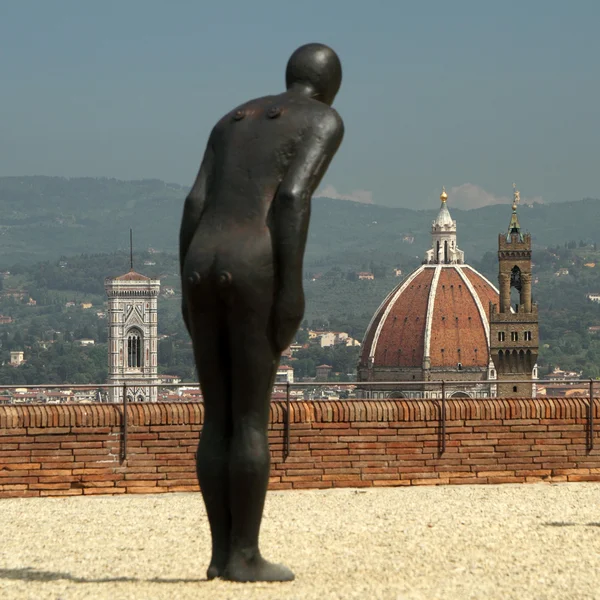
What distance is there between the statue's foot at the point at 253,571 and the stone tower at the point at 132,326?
15761 centimetres

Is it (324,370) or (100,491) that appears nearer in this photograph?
(100,491)

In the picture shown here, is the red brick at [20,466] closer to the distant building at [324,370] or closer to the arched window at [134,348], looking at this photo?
the arched window at [134,348]

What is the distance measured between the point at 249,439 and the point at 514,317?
329ft

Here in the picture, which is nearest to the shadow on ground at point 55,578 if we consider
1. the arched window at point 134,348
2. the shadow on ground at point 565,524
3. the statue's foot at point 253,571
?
the statue's foot at point 253,571

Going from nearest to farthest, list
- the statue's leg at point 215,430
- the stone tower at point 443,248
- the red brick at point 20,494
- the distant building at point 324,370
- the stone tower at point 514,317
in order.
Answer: the statue's leg at point 215,430 < the red brick at point 20,494 < the stone tower at point 514,317 < the stone tower at point 443,248 < the distant building at point 324,370

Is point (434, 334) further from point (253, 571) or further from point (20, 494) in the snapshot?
point (253, 571)

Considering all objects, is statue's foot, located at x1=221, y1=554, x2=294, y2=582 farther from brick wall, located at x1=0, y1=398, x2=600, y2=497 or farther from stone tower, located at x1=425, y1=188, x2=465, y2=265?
stone tower, located at x1=425, y1=188, x2=465, y2=265

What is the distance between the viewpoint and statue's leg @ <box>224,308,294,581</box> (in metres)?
6.41

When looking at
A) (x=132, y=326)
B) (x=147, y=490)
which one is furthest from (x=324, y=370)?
(x=147, y=490)

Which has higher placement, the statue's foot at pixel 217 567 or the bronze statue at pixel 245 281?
the bronze statue at pixel 245 281

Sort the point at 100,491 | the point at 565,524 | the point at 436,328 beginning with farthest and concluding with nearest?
the point at 436,328 < the point at 100,491 < the point at 565,524

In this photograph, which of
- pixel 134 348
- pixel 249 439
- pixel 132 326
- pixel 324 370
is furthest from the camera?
pixel 324 370

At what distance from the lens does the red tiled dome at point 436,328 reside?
148 m

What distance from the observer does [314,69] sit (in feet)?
22.9
